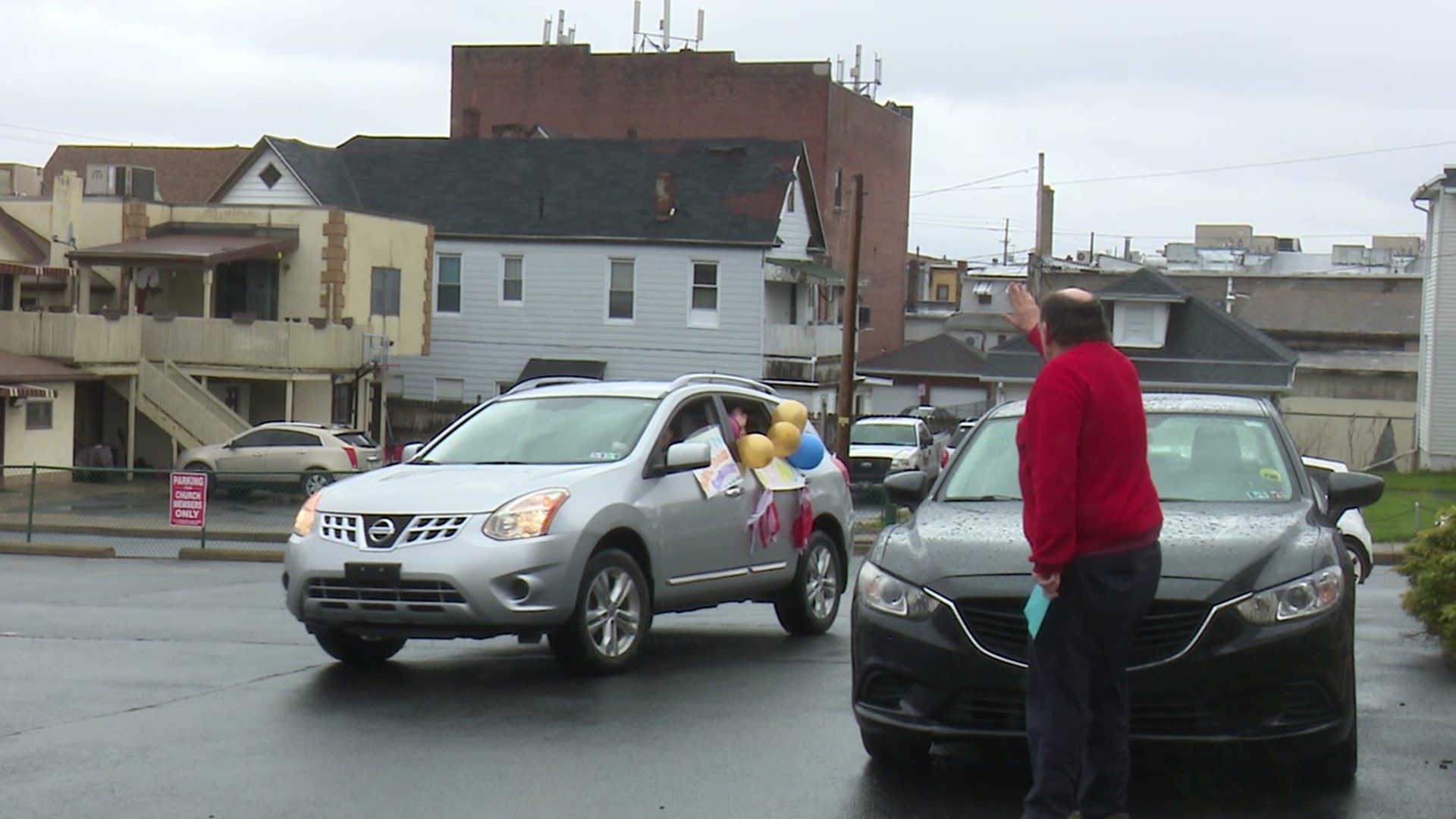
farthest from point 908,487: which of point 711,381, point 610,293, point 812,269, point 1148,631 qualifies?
point 812,269

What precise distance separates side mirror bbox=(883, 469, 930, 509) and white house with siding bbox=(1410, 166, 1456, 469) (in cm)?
4471

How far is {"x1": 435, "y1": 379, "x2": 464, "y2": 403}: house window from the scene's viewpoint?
52594 millimetres

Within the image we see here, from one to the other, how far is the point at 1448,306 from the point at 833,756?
152ft

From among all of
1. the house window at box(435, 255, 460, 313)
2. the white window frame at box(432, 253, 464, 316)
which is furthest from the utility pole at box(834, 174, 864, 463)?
the house window at box(435, 255, 460, 313)

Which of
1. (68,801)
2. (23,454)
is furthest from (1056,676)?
(23,454)

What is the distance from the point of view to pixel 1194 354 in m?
53.4

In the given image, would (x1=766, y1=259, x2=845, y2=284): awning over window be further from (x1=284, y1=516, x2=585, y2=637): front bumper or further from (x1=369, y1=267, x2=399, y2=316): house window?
(x1=284, y1=516, x2=585, y2=637): front bumper

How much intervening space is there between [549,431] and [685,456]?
0.92 metres

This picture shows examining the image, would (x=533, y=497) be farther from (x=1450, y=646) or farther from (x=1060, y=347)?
(x=1450, y=646)

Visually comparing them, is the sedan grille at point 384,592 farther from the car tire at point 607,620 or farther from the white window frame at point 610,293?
the white window frame at point 610,293

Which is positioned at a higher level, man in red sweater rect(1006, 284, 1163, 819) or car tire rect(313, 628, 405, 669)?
man in red sweater rect(1006, 284, 1163, 819)

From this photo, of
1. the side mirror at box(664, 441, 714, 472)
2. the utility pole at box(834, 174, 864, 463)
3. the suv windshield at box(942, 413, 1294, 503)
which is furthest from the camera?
the utility pole at box(834, 174, 864, 463)

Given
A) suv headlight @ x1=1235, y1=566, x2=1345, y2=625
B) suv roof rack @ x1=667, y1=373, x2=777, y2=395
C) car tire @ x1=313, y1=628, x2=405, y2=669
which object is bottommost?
car tire @ x1=313, y1=628, x2=405, y2=669

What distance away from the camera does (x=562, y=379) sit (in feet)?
40.0
